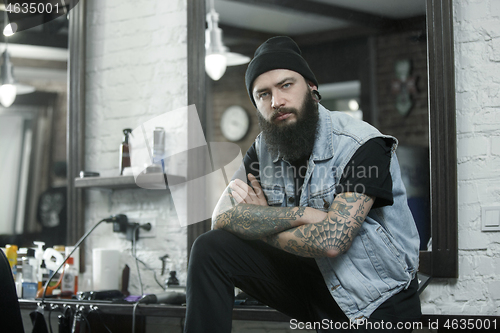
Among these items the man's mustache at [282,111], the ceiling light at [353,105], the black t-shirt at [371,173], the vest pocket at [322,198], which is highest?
the ceiling light at [353,105]

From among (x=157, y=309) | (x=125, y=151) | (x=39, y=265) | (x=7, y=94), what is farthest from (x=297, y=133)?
(x=7, y=94)

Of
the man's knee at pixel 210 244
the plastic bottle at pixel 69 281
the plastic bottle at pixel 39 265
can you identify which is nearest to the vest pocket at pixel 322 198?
the man's knee at pixel 210 244

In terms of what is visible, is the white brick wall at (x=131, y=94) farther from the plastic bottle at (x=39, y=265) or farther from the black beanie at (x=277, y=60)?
A: the black beanie at (x=277, y=60)

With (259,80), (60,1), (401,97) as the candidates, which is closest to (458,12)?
(401,97)

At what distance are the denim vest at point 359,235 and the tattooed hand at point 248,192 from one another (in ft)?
0.26

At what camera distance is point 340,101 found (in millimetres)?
2053

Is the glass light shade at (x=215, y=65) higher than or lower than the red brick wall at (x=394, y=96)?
higher

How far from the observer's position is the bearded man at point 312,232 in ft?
4.49

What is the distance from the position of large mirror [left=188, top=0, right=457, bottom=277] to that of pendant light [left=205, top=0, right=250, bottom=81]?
0.13 metres

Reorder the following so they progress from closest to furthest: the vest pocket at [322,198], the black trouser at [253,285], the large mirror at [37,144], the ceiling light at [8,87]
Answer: the black trouser at [253,285] → the vest pocket at [322,198] → the large mirror at [37,144] → the ceiling light at [8,87]

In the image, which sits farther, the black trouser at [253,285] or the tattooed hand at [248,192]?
the tattooed hand at [248,192]

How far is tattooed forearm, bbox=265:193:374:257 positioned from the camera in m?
1.35

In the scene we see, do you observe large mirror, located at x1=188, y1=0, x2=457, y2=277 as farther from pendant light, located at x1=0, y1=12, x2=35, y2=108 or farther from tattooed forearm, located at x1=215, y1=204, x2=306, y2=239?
pendant light, located at x1=0, y1=12, x2=35, y2=108

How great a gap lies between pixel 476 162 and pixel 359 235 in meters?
0.79
